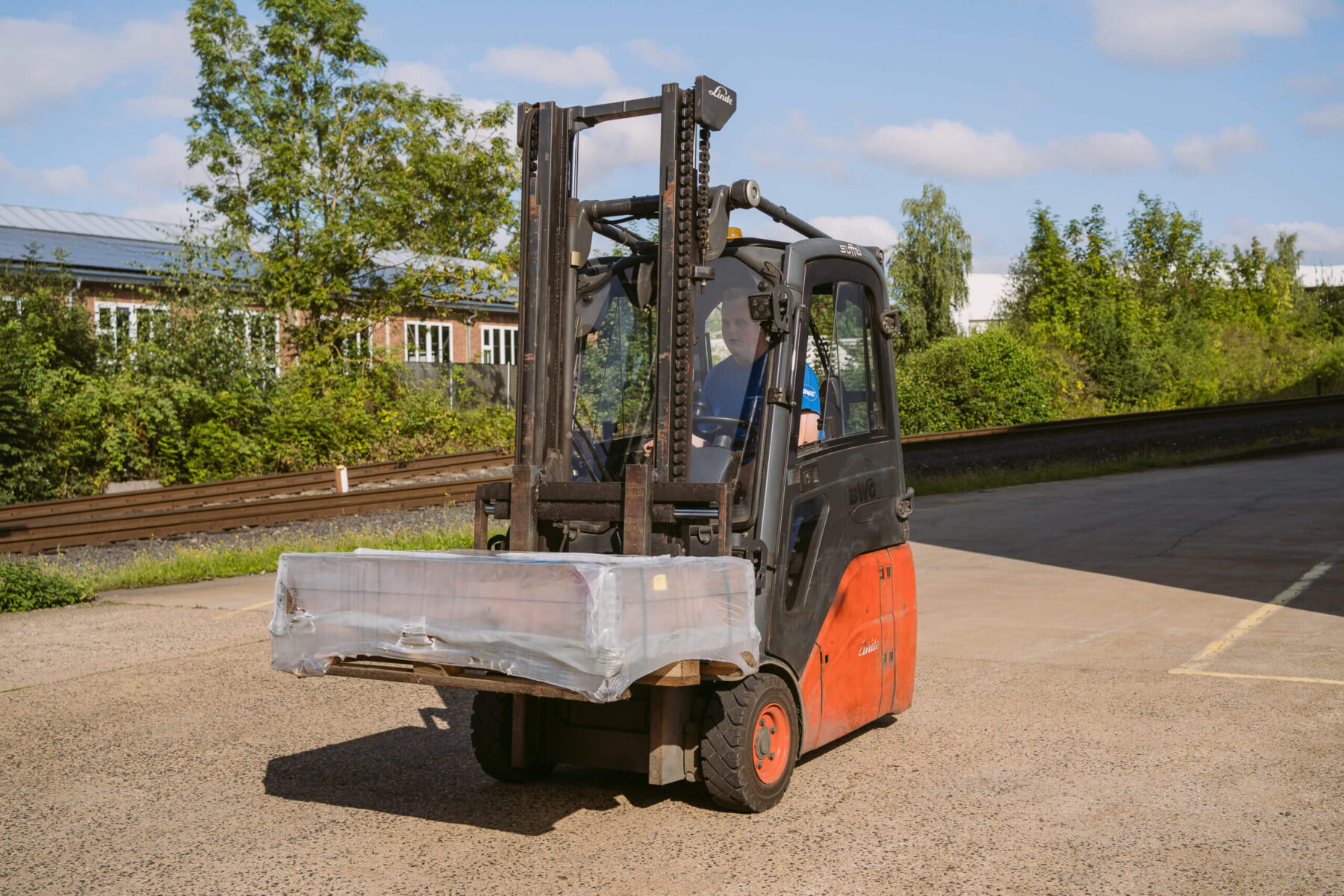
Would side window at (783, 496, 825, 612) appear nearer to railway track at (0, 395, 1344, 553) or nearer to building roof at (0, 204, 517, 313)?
railway track at (0, 395, 1344, 553)

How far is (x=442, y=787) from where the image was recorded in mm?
5871

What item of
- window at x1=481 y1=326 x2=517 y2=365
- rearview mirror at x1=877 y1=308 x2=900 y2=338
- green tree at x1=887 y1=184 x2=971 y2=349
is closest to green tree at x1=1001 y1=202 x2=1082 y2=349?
green tree at x1=887 y1=184 x2=971 y2=349

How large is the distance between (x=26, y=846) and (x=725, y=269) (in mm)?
3822

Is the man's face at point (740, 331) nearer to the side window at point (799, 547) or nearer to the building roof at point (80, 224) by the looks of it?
the side window at point (799, 547)

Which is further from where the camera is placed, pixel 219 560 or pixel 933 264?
pixel 933 264

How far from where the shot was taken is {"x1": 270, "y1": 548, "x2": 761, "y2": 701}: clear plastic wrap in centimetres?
428

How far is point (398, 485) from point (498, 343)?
17.9 m

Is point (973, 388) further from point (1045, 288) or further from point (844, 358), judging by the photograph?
point (844, 358)

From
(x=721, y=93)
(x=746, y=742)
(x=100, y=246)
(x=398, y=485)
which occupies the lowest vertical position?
(x=398, y=485)

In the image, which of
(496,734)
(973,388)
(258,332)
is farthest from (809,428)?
(973,388)

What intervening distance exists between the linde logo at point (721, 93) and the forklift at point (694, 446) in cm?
1

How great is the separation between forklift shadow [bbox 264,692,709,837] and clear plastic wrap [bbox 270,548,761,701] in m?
1.04

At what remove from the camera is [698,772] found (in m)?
5.22

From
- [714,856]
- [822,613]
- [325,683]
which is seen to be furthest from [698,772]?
[325,683]
